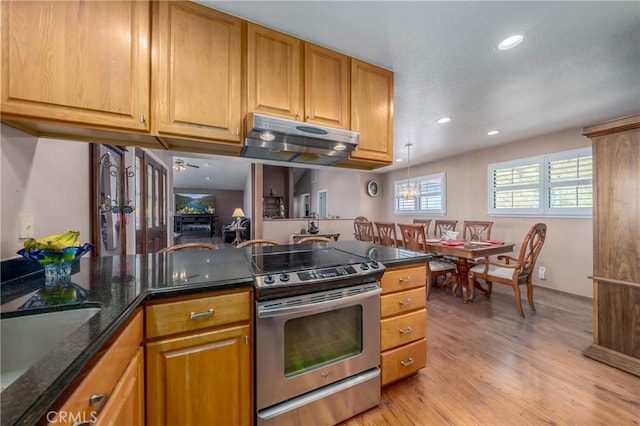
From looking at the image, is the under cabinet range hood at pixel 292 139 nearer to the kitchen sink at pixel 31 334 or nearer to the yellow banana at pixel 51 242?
the yellow banana at pixel 51 242

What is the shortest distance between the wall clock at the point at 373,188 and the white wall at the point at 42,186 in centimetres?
590

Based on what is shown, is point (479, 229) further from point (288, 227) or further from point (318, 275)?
point (318, 275)

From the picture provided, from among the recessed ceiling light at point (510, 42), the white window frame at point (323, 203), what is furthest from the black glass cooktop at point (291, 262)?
the white window frame at point (323, 203)

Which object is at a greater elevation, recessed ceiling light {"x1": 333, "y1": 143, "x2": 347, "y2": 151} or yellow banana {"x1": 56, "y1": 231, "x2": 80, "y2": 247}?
recessed ceiling light {"x1": 333, "y1": 143, "x2": 347, "y2": 151}

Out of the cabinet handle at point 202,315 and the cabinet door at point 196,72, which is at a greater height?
the cabinet door at point 196,72

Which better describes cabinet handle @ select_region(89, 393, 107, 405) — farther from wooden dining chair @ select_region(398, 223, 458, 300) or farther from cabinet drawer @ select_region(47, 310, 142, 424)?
wooden dining chair @ select_region(398, 223, 458, 300)

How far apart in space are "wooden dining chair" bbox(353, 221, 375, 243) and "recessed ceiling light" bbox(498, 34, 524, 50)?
9.46ft

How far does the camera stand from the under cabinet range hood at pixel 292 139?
1.44 meters

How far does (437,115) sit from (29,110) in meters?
3.37

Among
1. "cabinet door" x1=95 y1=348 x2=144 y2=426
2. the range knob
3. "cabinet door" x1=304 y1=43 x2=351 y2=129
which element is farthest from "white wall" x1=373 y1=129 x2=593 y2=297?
"cabinet door" x1=95 y1=348 x2=144 y2=426

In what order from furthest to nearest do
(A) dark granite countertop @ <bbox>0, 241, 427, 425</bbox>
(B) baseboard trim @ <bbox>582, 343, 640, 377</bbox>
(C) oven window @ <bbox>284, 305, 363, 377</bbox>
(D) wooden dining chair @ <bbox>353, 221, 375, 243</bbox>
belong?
(D) wooden dining chair @ <bbox>353, 221, 375, 243</bbox>
(B) baseboard trim @ <bbox>582, 343, 640, 377</bbox>
(C) oven window @ <bbox>284, 305, 363, 377</bbox>
(A) dark granite countertop @ <bbox>0, 241, 427, 425</bbox>

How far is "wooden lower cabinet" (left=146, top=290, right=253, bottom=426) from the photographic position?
1013mm

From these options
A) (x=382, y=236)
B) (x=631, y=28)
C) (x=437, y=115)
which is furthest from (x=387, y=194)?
(x=631, y=28)

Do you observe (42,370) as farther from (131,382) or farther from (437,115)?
(437,115)
